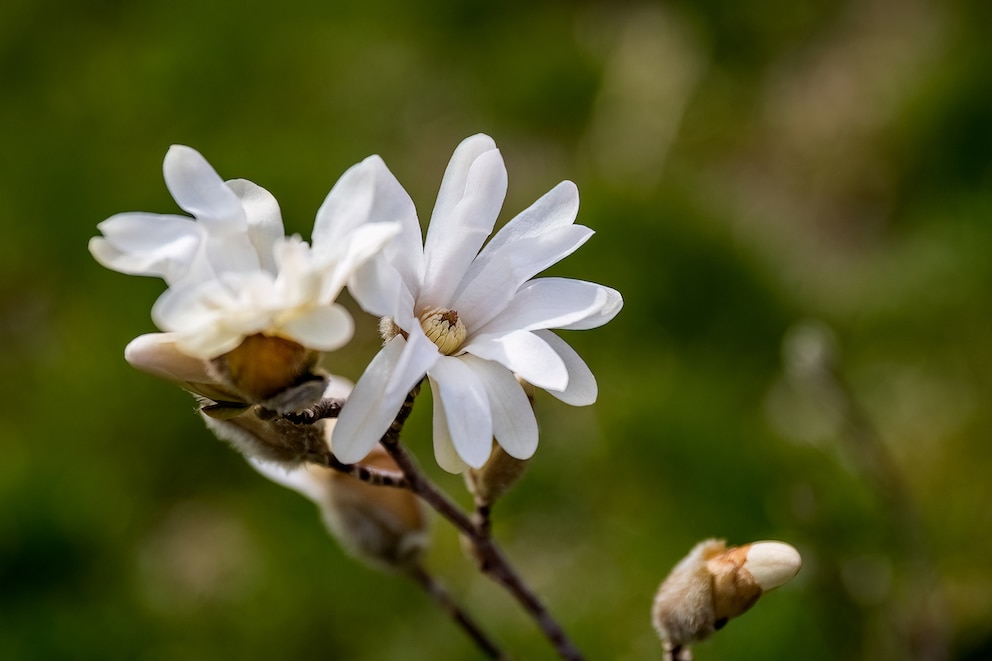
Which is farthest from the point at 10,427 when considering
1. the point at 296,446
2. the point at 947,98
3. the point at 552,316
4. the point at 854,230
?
the point at 947,98

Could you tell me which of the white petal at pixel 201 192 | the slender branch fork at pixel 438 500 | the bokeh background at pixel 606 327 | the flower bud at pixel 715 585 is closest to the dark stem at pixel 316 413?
the slender branch fork at pixel 438 500

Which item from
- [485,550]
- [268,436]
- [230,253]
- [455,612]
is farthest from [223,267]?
[455,612]

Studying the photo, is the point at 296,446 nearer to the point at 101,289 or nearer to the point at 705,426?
the point at 705,426

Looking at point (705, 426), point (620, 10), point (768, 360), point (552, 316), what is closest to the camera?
point (552, 316)

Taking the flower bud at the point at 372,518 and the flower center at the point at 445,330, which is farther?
the flower bud at the point at 372,518

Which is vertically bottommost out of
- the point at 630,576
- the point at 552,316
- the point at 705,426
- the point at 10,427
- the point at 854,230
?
the point at 10,427

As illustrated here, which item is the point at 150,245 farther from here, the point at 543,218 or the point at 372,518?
the point at 372,518

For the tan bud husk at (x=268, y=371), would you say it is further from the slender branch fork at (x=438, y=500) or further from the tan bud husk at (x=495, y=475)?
the tan bud husk at (x=495, y=475)
